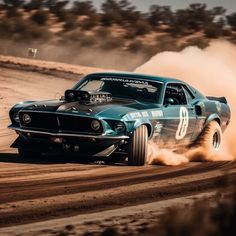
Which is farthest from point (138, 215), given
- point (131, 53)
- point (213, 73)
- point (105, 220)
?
point (131, 53)

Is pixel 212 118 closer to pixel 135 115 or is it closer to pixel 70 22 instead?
pixel 135 115

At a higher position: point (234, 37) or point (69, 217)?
point (234, 37)

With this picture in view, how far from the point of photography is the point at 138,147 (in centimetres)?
1163

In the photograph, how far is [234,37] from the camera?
54.7 metres

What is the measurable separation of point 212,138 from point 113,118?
3.19 meters

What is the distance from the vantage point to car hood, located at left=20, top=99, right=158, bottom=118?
1148 cm

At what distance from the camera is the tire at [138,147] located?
38.0ft

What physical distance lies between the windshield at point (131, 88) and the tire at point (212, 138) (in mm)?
1514

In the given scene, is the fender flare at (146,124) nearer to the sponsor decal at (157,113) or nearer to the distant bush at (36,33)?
the sponsor decal at (157,113)

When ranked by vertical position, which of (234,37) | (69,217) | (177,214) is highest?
(234,37)

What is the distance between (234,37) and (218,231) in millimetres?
50883

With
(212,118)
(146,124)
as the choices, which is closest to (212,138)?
(212,118)

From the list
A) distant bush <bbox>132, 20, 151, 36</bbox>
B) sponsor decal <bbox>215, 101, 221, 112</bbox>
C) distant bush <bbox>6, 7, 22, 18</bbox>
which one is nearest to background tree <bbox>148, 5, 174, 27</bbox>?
distant bush <bbox>132, 20, 151, 36</bbox>

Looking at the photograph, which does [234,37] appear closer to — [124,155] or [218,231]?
[124,155]
